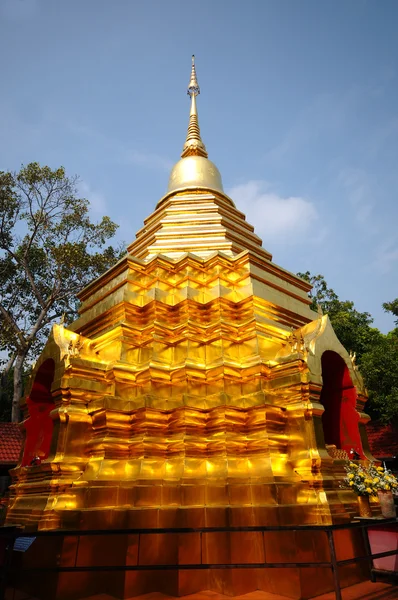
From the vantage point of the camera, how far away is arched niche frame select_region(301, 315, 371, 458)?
7.57 m

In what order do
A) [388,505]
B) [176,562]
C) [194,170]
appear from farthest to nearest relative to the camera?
[194,170] → [388,505] → [176,562]

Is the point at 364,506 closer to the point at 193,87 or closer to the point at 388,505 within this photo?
the point at 388,505

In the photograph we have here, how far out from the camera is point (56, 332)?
7742 millimetres

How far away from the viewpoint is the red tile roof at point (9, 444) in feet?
42.8

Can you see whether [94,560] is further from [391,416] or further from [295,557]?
[391,416]

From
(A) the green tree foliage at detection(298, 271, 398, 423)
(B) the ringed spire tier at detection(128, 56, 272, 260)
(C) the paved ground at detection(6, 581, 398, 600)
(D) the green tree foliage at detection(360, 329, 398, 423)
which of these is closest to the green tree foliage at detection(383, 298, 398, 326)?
(A) the green tree foliage at detection(298, 271, 398, 423)

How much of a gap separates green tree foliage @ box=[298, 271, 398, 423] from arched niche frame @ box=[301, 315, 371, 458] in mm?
1631

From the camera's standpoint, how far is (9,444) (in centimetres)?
1355

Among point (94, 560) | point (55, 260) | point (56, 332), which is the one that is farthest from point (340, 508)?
point (55, 260)

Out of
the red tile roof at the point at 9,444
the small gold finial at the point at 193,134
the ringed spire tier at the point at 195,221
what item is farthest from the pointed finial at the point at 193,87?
the red tile roof at the point at 9,444

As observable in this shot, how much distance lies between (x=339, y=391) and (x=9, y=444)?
10670 mm

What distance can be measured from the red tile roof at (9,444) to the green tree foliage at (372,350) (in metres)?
10.4

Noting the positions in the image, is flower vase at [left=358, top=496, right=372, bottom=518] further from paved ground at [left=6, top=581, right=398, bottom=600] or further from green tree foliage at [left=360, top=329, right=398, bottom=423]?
green tree foliage at [left=360, top=329, right=398, bottom=423]

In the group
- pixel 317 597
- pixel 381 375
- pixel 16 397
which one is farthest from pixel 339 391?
pixel 16 397
